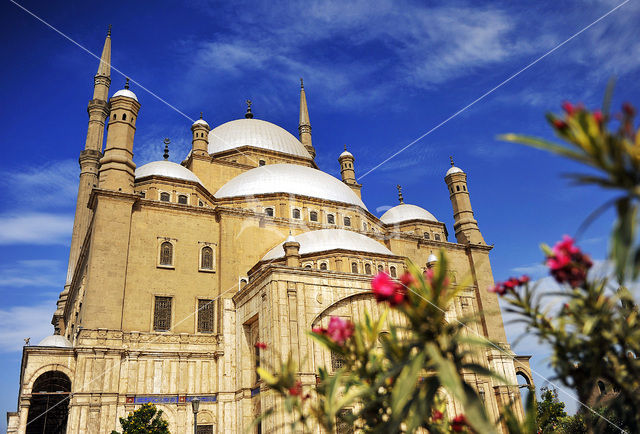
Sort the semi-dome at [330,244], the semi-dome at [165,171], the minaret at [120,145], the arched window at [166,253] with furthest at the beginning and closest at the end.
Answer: the semi-dome at [165,171] < the semi-dome at [330,244] < the minaret at [120,145] < the arched window at [166,253]

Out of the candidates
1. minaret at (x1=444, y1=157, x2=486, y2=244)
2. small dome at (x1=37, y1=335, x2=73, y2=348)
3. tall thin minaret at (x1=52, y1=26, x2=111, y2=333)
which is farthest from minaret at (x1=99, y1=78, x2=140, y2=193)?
minaret at (x1=444, y1=157, x2=486, y2=244)

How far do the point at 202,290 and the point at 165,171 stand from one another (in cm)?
852

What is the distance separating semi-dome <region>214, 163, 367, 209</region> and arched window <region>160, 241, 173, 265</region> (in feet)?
21.0

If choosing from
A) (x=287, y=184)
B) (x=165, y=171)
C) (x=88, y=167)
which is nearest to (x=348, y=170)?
(x=287, y=184)

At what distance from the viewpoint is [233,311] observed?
21625mm

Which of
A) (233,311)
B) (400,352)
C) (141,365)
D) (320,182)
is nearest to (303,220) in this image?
(320,182)

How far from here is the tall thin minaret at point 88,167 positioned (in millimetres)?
31188

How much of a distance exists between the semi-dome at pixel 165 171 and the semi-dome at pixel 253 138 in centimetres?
672

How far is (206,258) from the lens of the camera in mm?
23359

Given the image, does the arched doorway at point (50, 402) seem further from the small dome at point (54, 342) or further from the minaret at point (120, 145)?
the minaret at point (120, 145)

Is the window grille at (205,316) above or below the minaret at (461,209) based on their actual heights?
below

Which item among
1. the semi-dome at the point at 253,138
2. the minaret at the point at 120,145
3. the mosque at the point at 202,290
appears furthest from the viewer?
the semi-dome at the point at 253,138

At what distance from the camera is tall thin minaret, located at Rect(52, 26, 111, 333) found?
31.2 metres

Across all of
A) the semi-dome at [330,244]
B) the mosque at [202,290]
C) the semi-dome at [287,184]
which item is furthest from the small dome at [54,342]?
the semi-dome at [287,184]
